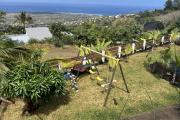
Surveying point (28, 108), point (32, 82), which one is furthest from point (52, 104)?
point (32, 82)

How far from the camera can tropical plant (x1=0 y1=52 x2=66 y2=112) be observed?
15.9m

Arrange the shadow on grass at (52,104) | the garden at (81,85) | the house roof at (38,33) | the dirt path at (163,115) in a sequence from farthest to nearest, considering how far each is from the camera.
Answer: the house roof at (38,33) → the shadow on grass at (52,104) → the garden at (81,85) → the dirt path at (163,115)

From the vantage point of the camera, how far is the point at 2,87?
53.7 feet

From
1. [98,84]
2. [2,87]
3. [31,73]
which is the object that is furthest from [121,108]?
[2,87]

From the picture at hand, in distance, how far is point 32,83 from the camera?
16000 mm

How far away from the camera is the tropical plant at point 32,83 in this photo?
15859 mm

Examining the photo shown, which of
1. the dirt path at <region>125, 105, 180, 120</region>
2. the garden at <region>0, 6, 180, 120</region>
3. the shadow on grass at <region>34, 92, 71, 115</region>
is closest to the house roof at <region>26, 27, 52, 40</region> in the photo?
the garden at <region>0, 6, 180, 120</region>

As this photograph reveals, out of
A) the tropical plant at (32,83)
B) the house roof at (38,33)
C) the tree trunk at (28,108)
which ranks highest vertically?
the tropical plant at (32,83)

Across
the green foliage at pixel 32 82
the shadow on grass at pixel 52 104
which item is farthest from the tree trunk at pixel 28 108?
the green foliage at pixel 32 82

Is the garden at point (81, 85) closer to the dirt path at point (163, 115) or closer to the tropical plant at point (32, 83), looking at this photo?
the tropical plant at point (32, 83)

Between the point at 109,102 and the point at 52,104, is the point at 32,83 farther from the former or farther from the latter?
the point at 109,102

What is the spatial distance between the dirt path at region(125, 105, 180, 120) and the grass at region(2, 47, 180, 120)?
577 millimetres

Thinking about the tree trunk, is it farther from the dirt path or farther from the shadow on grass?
the dirt path

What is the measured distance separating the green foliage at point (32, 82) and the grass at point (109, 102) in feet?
3.48
